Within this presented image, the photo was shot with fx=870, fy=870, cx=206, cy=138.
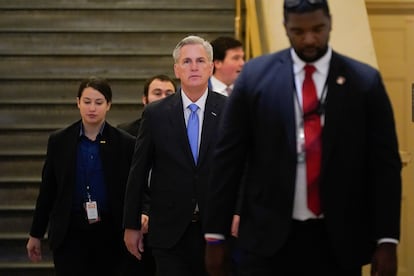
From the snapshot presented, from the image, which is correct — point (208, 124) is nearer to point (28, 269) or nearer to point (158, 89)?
point (158, 89)

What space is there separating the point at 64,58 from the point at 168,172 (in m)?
4.18

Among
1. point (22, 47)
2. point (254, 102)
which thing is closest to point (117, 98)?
point (22, 47)

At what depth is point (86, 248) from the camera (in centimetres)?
485

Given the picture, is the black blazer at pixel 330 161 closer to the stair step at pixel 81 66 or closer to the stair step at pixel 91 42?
the stair step at pixel 81 66

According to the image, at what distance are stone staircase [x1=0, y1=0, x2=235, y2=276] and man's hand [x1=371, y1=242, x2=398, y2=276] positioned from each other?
4337 millimetres

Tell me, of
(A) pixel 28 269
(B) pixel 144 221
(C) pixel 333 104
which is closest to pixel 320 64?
(C) pixel 333 104

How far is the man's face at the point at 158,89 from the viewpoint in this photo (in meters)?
5.59

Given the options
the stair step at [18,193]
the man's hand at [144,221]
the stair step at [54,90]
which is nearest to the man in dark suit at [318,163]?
the man's hand at [144,221]

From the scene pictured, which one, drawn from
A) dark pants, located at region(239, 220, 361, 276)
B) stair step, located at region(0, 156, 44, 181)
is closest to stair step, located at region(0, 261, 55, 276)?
stair step, located at region(0, 156, 44, 181)

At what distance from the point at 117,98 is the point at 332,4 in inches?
105

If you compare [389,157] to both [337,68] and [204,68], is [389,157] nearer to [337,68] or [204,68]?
[337,68]

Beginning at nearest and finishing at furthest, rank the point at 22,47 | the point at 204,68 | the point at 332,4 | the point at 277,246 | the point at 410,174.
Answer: the point at 277,246, the point at 204,68, the point at 332,4, the point at 410,174, the point at 22,47

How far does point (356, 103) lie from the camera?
2840 millimetres

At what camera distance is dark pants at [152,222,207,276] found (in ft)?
13.4
